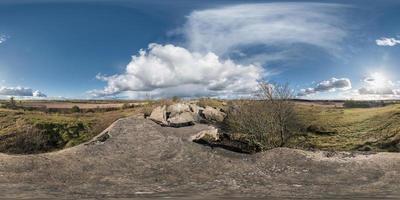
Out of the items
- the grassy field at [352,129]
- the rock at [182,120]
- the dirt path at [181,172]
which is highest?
the rock at [182,120]

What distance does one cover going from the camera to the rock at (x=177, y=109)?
1406 inches

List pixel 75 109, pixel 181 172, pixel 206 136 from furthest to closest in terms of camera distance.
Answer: pixel 75 109
pixel 206 136
pixel 181 172

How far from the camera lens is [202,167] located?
87.4 feet

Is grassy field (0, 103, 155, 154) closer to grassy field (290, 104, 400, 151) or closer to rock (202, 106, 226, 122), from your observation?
rock (202, 106, 226, 122)

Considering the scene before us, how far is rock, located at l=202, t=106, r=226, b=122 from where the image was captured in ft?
121

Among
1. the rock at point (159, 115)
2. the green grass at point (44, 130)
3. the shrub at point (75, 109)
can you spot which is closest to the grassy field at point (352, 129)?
the rock at point (159, 115)

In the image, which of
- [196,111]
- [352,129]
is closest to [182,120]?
[196,111]

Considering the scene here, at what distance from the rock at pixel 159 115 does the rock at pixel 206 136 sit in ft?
11.1

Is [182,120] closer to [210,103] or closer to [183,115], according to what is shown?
[183,115]

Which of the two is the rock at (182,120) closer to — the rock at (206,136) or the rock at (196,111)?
the rock at (196,111)

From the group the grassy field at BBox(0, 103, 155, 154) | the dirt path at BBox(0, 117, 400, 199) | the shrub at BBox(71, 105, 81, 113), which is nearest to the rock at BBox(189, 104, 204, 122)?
the grassy field at BBox(0, 103, 155, 154)

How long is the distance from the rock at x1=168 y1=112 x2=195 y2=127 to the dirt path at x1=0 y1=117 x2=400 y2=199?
2731 millimetres

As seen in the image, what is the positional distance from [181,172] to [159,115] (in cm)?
975

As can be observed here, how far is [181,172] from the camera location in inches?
1017
